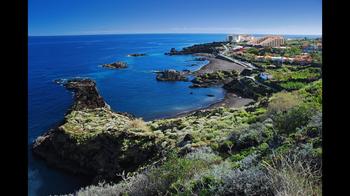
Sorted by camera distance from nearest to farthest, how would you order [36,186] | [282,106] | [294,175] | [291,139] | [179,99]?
[294,175]
[291,139]
[282,106]
[36,186]
[179,99]

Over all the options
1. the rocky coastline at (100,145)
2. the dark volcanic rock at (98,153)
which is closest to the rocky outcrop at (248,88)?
the rocky coastline at (100,145)

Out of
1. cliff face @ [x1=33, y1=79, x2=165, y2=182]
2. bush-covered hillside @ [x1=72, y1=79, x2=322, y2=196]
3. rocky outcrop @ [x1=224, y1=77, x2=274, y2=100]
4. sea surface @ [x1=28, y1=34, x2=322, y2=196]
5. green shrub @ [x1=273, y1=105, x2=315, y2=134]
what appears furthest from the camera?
rocky outcrop @ [x1=224, y1=77, x2=274, y2=100]

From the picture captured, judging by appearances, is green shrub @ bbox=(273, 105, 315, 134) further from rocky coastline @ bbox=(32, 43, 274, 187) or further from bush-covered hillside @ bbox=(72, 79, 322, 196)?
rocky coastline @ bbox=(32, 43, 274, 187)

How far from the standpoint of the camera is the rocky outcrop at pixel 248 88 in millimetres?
45625

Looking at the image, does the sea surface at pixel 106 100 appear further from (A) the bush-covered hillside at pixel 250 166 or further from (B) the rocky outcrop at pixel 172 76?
(A) the bush-covered hillside at pixel 250 166

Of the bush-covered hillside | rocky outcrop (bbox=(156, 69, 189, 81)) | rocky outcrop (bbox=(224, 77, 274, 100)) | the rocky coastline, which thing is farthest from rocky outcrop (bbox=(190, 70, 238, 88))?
the bush-covered hillside

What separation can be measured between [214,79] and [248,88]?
12.4m

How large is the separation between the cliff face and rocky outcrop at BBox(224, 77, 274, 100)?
21.7 metres

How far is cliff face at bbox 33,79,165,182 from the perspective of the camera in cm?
2103

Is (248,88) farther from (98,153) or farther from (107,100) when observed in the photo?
(98,153)
